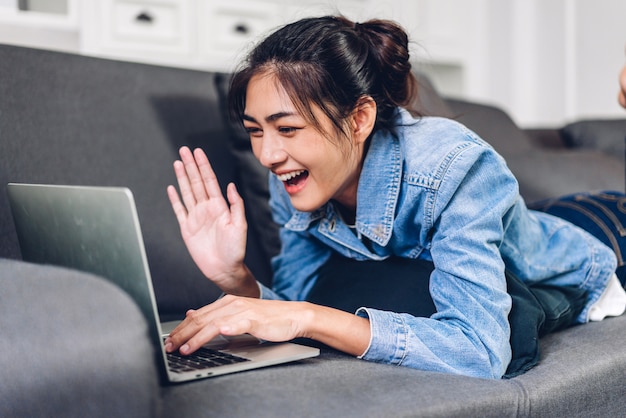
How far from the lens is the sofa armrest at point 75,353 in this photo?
743 mm

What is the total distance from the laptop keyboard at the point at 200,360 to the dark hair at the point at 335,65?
0.39m

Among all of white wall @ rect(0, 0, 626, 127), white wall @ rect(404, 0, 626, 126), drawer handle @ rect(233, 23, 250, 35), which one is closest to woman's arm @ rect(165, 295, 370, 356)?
drawer handle @ rect(233, 23, 250, 35)

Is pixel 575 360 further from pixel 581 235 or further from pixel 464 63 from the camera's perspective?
pixel 464 63

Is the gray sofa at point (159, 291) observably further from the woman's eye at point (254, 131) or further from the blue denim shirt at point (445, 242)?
the woman's eye at point (254, 131)

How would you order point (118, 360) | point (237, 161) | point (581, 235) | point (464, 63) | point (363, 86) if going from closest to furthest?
1. point (118, 360)
2. point (363, 86)
3. point (581, 235)
4. point (237, 161)
5. point (464, 63)

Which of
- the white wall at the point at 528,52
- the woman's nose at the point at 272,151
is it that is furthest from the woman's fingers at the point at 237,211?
the white wall at the point at 528,52

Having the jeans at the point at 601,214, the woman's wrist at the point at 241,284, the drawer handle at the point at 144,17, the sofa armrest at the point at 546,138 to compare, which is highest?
the drawer handle at the point at 144,17

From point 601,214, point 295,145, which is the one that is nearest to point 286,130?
point 295,145

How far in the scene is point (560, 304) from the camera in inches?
52.1

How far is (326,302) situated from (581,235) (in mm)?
572

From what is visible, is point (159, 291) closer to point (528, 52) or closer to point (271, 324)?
point (271, 324)

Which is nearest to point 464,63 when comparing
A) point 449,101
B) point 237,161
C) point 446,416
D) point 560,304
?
point 449,101

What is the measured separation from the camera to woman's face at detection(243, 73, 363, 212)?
1174mm

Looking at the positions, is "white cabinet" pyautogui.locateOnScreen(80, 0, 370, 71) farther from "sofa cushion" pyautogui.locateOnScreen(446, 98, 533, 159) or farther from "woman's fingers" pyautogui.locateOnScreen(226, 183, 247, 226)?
"woman's fingers" pyautogui.locateOnScreen(226, 183, 247, 226)
